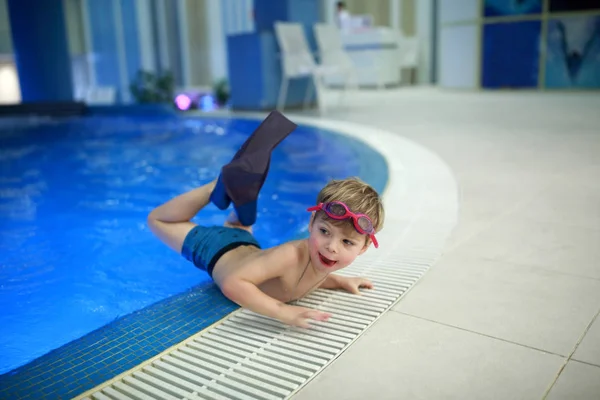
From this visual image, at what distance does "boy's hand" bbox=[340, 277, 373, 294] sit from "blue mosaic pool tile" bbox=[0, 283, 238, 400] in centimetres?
36

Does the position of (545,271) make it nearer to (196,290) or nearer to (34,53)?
(196,290)

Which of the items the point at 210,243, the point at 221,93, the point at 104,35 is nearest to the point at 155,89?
the point at 221,93

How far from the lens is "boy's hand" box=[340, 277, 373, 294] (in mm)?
1676

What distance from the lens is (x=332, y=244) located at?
141 centimetres

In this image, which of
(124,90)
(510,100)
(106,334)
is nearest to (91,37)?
(124,90)

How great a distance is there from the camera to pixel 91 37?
39.3 ft

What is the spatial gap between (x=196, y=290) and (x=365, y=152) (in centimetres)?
273

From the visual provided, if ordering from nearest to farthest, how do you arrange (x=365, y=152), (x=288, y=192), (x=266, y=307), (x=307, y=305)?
1. (x=266, y=307)
2. (x=307, y=305)
3. (x=288, y=192)
4. (x=365, y=152)

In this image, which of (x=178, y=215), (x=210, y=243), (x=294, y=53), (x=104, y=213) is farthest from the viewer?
(x=294, y=53)

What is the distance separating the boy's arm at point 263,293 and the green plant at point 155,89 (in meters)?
9.37

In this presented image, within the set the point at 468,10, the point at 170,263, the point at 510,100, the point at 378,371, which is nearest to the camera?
the point at 378,371

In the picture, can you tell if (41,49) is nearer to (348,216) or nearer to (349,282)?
(349,282)

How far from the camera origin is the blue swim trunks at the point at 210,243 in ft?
5.94

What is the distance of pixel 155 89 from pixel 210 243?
9.26m
